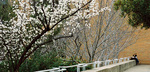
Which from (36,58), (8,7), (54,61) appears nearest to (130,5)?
(54,61)

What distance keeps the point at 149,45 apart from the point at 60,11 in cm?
1983

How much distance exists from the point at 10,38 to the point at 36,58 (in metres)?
1.81

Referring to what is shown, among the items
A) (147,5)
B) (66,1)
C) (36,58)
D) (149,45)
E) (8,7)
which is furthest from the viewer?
(149,45)

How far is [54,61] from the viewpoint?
912 centimetres

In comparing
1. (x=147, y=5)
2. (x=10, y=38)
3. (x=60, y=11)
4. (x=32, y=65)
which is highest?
(x=147, y=5)

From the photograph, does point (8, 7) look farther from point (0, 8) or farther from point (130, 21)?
point (130, 21)

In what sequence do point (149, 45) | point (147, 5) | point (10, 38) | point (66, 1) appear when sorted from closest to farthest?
1. point (66, 1)
2. point (10, 38)
3. point (147, 5)
4. point (149, 45)

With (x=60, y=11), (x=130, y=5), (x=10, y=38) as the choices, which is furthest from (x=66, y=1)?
(x=130, y=5)

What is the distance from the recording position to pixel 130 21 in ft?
38.5

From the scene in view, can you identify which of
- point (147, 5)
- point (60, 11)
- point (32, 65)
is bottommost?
point (32, 65)

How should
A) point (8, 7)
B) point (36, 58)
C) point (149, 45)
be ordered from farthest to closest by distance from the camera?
1. point (149, 45)
2. point (8, 7)
3. point (36, 58)

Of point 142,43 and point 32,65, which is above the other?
point 142,43

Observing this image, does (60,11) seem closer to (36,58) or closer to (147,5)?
(36,58)

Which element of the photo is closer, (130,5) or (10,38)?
(10,38)
